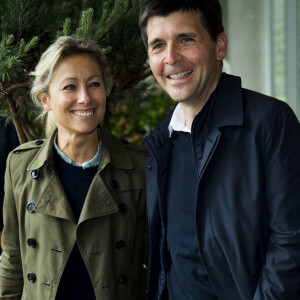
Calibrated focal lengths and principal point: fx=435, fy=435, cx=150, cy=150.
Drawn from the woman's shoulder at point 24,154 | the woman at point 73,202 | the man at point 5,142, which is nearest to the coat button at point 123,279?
the woman at point 73,202

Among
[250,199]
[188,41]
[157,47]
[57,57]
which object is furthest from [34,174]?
[250,199]

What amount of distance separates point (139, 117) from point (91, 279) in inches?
115

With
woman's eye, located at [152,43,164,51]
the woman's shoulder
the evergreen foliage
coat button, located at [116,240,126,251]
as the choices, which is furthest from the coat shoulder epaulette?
woman's eye, located at [152,43,164,51]

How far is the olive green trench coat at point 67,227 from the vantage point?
2100 millimetres

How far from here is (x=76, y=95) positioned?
7.18 feet

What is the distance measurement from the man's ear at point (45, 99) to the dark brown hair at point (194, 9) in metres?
0.64

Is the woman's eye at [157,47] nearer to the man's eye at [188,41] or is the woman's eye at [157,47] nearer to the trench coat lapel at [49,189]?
the man's eye at [188,41]

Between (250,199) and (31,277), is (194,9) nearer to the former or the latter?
(250,199)

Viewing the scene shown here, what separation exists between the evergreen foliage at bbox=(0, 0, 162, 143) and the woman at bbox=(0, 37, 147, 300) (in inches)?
5.0

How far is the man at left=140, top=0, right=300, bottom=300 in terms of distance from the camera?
5.35 ft

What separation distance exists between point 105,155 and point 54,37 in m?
0.70

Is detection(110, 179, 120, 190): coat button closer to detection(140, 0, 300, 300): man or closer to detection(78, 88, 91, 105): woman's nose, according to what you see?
detection(140, 0, 300, 300): man

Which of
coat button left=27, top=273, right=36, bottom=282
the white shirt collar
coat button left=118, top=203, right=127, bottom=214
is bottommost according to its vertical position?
coat button left=27, top=273, right=36, bottom=282

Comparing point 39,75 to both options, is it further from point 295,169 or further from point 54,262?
point 295,169
